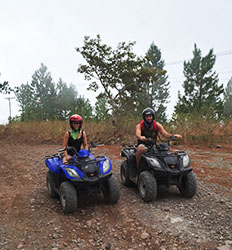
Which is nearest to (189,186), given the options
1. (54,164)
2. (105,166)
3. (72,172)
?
(105,166)

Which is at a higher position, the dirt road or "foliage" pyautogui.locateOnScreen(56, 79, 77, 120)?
"foliage" pyautogui.locateOnScreen(56, 79, 77, 120)

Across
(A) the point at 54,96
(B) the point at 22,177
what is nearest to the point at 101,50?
(B) the point at 22,177

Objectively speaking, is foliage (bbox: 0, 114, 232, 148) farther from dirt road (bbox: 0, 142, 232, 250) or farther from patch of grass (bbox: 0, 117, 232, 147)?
dirt road (bbox: 0, 142, 232, 250)

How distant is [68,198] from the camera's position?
11.5ft

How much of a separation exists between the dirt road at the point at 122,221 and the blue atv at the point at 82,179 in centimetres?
22

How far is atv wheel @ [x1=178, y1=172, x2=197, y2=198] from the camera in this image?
157 inches

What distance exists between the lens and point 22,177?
230 inches

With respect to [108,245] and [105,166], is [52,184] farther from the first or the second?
[108,245]

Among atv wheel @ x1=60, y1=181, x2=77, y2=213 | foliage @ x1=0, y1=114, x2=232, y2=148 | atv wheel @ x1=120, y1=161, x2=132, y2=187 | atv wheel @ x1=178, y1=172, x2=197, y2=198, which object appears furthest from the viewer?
foliage @ x1=0, y1=114, x2=232, y2=148

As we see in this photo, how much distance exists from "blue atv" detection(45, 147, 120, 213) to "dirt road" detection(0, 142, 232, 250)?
8.6 inches

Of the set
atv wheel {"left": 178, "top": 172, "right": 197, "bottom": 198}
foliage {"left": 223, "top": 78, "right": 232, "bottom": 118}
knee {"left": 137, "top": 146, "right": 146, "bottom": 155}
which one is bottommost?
atv wheel {"left": 178, "top": 172, "right": 197, "bottom": 198}

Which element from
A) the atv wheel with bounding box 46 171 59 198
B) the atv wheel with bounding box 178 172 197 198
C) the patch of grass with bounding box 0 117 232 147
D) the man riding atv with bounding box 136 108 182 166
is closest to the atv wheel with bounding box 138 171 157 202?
the atv wheel with bounding box 178 172 197 198

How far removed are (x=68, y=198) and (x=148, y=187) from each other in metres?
1.31

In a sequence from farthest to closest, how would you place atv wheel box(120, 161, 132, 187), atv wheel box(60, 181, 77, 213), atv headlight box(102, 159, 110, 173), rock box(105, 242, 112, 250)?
atv wheel box(120, 161, 132, 187), atv headlight box(102, 159, 110, 173), atv wheel box(60, 181, 77, 213), rock box(105, 242, 112, 250)
